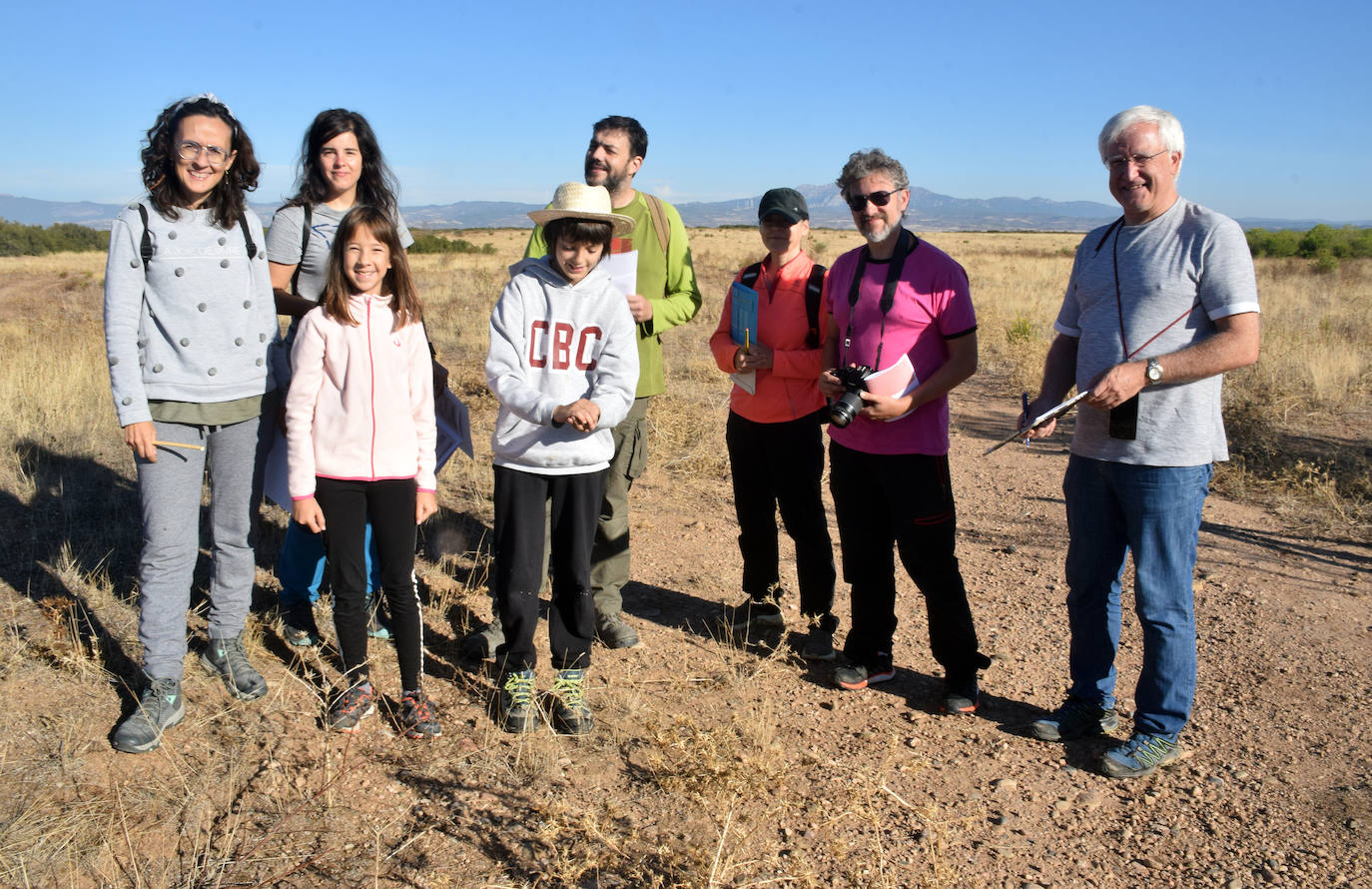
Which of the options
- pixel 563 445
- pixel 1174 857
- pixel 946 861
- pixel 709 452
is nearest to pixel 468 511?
pixel 709 452

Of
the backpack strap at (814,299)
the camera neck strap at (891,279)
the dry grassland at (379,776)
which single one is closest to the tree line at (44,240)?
the dry grassland at (379,776)

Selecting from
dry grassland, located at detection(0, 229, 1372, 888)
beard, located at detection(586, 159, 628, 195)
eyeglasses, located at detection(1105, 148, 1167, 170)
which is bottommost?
dry grassland, located at detection(0, 229, 1372, 888)

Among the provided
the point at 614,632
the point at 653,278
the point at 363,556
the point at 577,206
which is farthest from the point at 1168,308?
the point at 363,556

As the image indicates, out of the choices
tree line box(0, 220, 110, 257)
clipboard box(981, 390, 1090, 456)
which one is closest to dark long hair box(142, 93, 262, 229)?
clipboard box(981, 390, 1090, 456)

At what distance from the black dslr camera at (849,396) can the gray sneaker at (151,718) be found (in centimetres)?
253

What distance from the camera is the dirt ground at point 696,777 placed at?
2.57 m

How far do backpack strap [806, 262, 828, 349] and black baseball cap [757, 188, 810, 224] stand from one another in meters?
0.24

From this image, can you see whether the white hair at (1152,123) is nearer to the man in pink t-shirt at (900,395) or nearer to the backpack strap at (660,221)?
the man in pink t-shirt at (900,395)

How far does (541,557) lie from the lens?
3330 mm

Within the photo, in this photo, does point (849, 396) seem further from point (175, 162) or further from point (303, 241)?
point (175, 162)

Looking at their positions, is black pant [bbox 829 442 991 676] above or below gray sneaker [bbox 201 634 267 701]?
above

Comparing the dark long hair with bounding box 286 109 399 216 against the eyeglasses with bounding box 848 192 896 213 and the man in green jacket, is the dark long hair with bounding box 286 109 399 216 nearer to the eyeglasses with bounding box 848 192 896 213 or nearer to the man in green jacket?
the man in green jacket

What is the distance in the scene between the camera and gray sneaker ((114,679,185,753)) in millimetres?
3010

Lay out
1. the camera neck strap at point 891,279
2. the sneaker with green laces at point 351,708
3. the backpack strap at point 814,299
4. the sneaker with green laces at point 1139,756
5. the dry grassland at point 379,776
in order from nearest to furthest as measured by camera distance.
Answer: the dry grassland at point 379,776 < the sneaker with green laces at point 1139,756 < the sneaker with green laces at point 351,708 < the camera neck strap at point 891,279 < the backpack strap at point 814,299
